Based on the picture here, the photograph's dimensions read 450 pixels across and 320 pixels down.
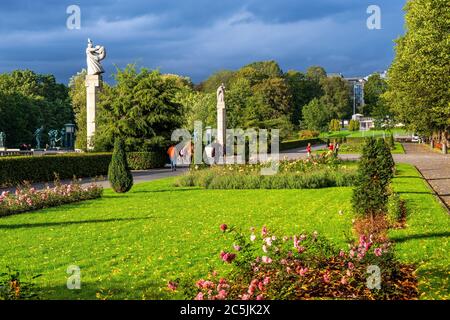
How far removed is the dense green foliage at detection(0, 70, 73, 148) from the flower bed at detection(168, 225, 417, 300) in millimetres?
47603

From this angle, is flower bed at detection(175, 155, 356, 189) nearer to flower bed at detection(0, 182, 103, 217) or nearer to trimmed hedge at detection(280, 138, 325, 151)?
flower bed at detection(0, 182, 103, 217)

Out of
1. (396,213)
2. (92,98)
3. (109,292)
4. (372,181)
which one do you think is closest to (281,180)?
(396,213)

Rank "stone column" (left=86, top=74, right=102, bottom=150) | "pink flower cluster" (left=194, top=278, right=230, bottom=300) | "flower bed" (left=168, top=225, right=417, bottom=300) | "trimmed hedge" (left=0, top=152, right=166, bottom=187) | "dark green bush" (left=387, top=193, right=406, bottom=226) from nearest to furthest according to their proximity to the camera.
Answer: "pink flower cluster" (left=194, top=278, right=230, bottom=300)
"flower bed" (left=168, top=225, right=417, bottom=300)
"dark green bush" (left=387, top=193, right=406, bottom=226)
"trimmed hedge" (left=0, top=152, right=166, bottom=187)
"stone column" (left=86, top=74, right=102, bottom=150)

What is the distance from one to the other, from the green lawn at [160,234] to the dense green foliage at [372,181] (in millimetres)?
586

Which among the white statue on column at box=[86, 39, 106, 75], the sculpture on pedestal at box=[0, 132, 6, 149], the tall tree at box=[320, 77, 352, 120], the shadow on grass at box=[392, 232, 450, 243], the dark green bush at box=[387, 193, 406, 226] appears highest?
the tall tree at box=[320, 77, 352, 120]

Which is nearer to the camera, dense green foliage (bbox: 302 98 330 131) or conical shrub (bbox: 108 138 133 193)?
conical shrub (bbox: 108 138 133 193)

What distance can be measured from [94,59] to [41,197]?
18109mm

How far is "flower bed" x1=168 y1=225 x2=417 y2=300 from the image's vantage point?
5.47 meters

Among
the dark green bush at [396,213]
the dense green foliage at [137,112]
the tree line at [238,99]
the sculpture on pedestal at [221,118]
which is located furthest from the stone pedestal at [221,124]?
the dark green bush at [396,213]

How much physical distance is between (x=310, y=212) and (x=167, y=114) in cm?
1921

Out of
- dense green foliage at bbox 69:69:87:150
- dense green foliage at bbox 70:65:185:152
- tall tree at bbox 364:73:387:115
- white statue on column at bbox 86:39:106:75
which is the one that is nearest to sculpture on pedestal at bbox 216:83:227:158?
dense green foliage at bbox 70:65:185:152

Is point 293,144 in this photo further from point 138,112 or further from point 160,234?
point 160,234

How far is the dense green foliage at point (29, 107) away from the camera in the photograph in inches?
2037
